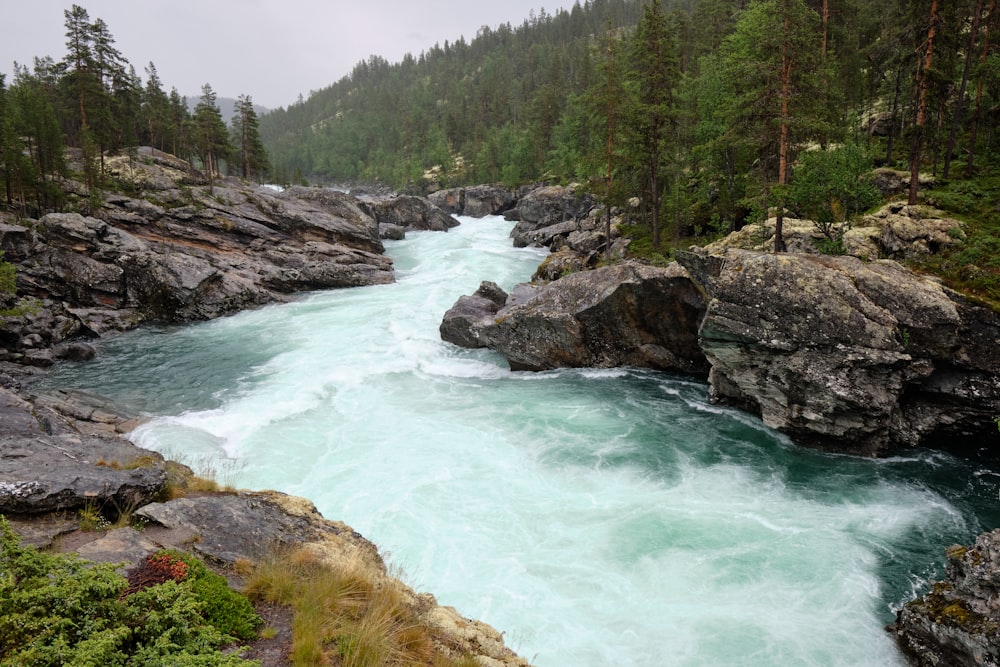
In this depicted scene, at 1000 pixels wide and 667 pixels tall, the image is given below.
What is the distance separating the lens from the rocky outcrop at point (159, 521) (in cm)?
692

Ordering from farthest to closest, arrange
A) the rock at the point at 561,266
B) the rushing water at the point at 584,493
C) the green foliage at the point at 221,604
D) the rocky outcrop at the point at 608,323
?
the rock at the point at 561,266
the rocky outcrop at the point at 608,323
the rushing water at the point at 584,493
the green foliage at the point at 221,604

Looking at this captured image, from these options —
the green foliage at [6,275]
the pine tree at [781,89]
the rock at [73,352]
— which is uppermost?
the pine tree at [781,89]

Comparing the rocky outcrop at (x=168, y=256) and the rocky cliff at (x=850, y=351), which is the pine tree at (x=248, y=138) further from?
the rocky cliff at (x=850, y=351)

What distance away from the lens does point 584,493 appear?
14.8 metres

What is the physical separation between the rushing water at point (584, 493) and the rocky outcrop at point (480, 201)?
65.2 meters

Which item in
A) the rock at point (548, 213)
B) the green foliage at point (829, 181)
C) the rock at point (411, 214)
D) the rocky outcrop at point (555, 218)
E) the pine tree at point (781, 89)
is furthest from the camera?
the rock at point (411, 214)

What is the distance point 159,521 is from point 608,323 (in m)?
18.7

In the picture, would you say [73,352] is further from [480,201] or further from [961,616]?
[480,201]

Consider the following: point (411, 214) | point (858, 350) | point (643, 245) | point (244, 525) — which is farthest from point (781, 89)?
point (411, 214)

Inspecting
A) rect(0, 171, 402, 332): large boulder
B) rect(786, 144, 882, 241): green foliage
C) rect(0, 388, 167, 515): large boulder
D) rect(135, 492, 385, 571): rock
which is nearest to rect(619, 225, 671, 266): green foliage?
rect(786, 144, 882, 241): green foliage

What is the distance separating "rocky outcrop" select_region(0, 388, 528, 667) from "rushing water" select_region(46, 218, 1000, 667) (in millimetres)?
2112

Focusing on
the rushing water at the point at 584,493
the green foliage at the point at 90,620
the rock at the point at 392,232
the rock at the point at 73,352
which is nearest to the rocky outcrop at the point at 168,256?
the rock at the point at 73,352

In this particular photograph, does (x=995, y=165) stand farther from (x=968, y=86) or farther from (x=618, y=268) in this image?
(x=618, y=268)

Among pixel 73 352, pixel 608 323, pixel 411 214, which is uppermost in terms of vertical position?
pixel 411 214
